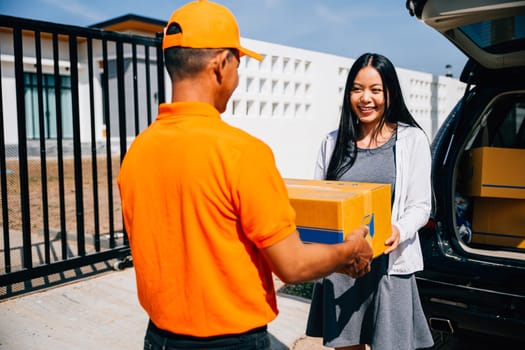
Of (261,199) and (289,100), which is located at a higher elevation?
(289,100)

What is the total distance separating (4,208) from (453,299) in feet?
10.5


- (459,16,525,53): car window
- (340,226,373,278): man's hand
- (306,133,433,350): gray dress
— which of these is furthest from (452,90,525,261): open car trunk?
(340,226,373,278): man's hand

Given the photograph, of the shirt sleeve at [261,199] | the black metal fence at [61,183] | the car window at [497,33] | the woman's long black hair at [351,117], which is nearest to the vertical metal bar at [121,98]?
the black metal fence at [61,183]

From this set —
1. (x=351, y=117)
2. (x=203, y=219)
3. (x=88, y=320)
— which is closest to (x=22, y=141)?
(x=88, y=320)

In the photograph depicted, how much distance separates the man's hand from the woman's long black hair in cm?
72

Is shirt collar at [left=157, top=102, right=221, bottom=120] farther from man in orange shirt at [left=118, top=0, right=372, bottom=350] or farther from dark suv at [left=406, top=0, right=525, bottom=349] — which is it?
dark suv at [left=406, top=0, right=525, bottom=349]

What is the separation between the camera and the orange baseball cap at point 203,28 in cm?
136

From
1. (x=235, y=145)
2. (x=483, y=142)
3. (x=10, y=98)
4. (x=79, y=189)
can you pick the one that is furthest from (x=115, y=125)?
(x=235, y=145)

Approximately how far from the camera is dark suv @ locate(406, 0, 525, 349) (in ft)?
8.50

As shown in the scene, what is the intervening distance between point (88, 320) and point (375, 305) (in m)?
2.23

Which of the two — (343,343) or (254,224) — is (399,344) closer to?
(343,343)

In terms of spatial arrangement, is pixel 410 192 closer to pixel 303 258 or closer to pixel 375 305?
pixel 375 305

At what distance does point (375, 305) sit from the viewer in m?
2.29

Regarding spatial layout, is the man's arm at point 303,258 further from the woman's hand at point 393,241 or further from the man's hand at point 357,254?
the woman's hand at point 393,241
